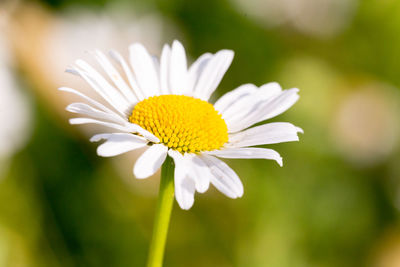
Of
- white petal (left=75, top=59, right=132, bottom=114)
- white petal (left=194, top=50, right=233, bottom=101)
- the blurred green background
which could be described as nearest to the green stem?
white petal (left=75, top=59, right=132, bottom=114)

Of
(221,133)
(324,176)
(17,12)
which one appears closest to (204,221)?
(324,176)

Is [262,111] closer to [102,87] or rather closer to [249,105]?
[249,105]

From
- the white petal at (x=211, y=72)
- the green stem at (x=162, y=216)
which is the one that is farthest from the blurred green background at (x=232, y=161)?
the green stem at (x=162, y=216)

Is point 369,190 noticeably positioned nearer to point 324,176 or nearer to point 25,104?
point 324,176

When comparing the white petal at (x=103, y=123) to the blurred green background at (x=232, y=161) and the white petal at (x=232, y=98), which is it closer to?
the white petal at (x=232, y=98)

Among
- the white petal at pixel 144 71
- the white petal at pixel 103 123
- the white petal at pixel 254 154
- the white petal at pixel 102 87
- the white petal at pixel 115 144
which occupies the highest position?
the white petal at pixel 144 71

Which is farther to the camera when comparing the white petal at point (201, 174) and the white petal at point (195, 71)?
the white petal at point (195, 71)

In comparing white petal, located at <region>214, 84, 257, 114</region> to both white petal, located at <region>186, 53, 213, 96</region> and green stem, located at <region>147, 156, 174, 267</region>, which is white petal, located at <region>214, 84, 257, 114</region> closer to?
white petal, located at <region>186, 53, 213, 96</region>
